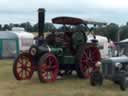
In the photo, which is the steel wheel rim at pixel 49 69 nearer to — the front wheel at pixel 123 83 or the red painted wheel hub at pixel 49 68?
the red painted wheel hub at pixel 49 68

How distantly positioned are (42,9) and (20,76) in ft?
7.61

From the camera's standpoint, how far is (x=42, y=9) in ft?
50.3

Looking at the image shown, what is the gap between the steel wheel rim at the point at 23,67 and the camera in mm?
14742

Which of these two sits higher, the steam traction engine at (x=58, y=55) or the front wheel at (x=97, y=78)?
the steam traction engine at (x=58, y=55)

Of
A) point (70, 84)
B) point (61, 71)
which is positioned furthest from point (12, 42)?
point (70, 84)

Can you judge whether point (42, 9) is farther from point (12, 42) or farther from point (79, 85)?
point (12, 42)

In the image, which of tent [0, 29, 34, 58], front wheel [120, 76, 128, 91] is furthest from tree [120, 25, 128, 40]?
front wheel [120, 76, 128, 91]

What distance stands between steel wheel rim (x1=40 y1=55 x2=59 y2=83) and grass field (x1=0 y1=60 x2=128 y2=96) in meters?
0.24

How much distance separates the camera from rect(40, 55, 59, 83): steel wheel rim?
46.1 feet

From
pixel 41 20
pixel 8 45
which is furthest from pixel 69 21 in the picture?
pixel 8 45

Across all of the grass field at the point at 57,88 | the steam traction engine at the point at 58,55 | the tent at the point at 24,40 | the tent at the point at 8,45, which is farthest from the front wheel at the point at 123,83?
the tent at the point at 24,40

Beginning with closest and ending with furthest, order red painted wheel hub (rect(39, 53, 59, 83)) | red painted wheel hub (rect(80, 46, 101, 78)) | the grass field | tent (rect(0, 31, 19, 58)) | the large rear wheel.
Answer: the grass field < red painted wheel hub (rect(39, 53, 59, 83)) < the large rear wheel < red painted wheel hub (rect(80, 46, 101, 78)) < tent (rect(0, 31, 19, 58))

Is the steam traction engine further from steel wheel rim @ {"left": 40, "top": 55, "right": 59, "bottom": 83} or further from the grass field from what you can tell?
the grass field

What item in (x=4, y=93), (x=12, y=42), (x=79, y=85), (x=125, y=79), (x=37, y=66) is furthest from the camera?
(x=12, y=42)
